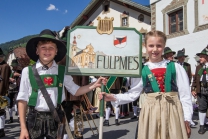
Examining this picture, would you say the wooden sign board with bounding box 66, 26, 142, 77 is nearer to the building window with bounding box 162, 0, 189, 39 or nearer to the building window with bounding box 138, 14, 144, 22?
the building window with bounding box 162, 0, 189, 39

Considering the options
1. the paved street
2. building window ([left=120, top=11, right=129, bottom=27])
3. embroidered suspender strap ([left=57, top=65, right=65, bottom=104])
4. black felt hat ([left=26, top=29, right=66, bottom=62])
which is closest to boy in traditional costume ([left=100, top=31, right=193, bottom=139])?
embroidered suspender strap ([left=57, top=65, right=65, bottom=104])

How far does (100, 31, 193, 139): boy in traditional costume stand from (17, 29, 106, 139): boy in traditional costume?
0.49 m

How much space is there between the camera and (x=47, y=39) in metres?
2.21

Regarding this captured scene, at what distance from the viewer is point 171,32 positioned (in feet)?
41.2

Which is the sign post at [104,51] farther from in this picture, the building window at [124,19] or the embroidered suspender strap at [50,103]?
the building window at [124,19]

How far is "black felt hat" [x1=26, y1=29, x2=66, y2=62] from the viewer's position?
219 cm

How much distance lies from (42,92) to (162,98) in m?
1.18

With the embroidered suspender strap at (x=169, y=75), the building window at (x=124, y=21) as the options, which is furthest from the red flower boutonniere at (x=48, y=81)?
the building window at (x=124, y=21)

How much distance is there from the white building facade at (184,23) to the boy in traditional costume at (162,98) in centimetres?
910

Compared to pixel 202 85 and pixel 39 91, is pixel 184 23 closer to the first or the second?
pixel 202 85

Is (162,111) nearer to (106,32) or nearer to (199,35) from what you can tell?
(106,32)

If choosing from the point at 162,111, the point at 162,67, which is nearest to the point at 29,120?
the point at 162,111

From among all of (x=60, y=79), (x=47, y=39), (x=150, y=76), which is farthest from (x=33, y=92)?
(x=150, y=76)

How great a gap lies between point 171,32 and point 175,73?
1105 centimetres
